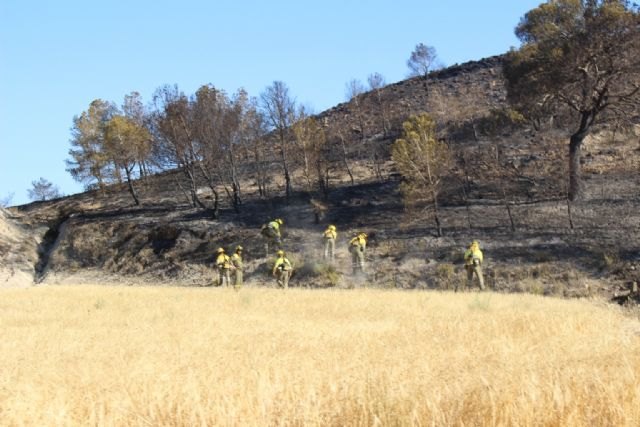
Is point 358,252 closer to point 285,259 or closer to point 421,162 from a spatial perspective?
point 285,259

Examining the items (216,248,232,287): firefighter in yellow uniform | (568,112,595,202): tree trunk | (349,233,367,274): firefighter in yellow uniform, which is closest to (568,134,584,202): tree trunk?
(568,112,595,202): tree trunk

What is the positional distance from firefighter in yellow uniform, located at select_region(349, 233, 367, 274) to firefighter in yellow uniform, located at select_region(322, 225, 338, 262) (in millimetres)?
1602

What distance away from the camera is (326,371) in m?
7.96

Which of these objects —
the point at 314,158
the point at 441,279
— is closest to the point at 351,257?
the point at 441,279

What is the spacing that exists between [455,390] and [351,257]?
32.2 meters

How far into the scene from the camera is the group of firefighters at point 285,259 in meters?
27.7

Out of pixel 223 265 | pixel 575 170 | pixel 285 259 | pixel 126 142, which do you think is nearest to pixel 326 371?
pixel 285 259

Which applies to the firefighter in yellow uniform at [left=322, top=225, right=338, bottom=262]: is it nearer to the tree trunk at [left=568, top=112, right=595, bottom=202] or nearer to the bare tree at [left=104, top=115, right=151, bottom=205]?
the tree trunk at [left=568, top=112, right=595, bottom=202]

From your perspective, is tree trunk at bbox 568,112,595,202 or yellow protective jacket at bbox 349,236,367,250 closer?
yellow protective jacket at bbox 349,236,367,250

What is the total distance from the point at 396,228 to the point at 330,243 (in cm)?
450

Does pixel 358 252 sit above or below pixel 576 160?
below

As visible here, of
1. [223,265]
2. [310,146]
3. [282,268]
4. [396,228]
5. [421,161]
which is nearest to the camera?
[282,268]

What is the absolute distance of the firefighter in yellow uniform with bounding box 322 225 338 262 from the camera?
37938 millimetres

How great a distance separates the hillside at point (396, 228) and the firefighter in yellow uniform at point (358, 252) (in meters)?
0.54
